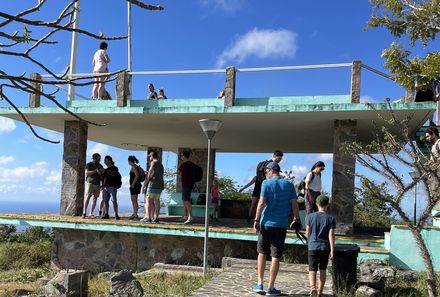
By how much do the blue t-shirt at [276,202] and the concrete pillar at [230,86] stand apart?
4587 millimetres

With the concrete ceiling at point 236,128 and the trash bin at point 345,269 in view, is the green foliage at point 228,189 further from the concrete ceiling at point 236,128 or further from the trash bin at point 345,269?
the trash bin at point 345,269

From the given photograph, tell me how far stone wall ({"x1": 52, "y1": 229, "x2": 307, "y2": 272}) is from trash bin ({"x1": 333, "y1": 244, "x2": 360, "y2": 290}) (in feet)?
13.0

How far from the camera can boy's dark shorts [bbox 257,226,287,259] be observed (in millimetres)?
6359

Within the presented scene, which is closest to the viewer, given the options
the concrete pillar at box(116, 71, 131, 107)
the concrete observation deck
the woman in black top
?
the concrete observation deck

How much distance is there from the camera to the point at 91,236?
11766mm

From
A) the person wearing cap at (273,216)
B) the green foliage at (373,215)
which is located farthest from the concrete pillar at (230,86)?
the green foliage at (373,215)

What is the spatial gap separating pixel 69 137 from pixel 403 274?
8.94 m

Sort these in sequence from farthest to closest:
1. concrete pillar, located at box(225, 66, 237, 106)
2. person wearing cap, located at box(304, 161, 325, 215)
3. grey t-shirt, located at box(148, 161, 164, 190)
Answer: grey t-shirt, located at box(148, 161, 164, 190), concrete pillar, located at box(225, 66, 237, 106), person wearing cap, located at box(304, 161, 325, 215)

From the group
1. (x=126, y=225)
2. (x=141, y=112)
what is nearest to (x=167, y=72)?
(x=141, y=112)

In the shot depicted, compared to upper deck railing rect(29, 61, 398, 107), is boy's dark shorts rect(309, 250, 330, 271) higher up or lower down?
lower down

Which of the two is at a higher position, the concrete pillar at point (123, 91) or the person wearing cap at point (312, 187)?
the concrete pillar at point (123, 91)

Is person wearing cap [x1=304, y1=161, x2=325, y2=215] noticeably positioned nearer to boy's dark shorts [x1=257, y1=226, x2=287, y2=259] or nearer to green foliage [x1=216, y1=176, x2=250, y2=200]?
boy's dark shorts [x1=257, y1=226, x2=287, y2=259]

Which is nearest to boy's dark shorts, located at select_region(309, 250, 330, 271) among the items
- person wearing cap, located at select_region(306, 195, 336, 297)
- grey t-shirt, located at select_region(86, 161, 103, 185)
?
person wearing cap, located at select_region(306, 195, 336, 297)

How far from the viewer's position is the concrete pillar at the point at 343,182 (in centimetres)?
1052
